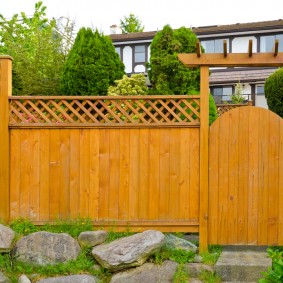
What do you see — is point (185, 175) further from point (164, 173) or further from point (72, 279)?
point (72, 279)

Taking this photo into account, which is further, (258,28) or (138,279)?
(258,28)

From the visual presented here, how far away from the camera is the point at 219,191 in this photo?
6.43m

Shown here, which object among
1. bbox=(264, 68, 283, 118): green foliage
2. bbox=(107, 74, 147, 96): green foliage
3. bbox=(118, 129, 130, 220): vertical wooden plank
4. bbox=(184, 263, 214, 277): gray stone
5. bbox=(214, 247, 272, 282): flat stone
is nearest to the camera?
bbox=(214, 247, 272, 282): flat stone

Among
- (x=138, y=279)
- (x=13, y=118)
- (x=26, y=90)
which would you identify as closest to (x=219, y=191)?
(x=138, y=279)

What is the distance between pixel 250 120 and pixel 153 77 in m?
5.09

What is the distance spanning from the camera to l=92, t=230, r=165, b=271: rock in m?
5.77

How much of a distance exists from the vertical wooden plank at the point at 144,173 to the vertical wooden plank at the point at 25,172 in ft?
4.74

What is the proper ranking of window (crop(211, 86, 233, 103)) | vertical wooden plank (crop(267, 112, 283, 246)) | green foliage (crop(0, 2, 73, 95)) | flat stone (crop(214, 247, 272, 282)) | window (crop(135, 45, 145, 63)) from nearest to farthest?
flat stone (crop(214, 247, 272, 282)), vertical wooden plank (crop(267, 112, 283, 246)), green foliage (crop(0, 2, 73, 95)), window (crop(211, 86, 233, 103)), window (crop(135, 45, 145, 63))

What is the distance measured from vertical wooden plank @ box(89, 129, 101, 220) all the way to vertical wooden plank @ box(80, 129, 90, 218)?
0.05 m

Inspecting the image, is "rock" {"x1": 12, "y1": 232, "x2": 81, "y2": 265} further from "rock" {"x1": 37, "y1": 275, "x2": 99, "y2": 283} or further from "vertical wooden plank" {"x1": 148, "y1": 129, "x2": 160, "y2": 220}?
"vertical wooden plank" {"x1": 148, "y1": 129, "x2": 160, "y2": 220}

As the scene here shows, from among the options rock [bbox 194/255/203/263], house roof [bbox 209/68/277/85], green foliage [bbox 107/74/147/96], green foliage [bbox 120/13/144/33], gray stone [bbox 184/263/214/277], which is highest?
green foliage [bbox 120/13/144/33]

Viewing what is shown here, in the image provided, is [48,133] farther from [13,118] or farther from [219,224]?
[219,224]

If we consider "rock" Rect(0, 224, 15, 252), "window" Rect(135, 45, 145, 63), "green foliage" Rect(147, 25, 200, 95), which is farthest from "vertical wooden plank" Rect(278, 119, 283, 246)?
Result: "window" Rect(135, 45, 145, 63)

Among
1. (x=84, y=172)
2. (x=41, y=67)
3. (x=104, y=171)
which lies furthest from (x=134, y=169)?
(x=41, y=67)
